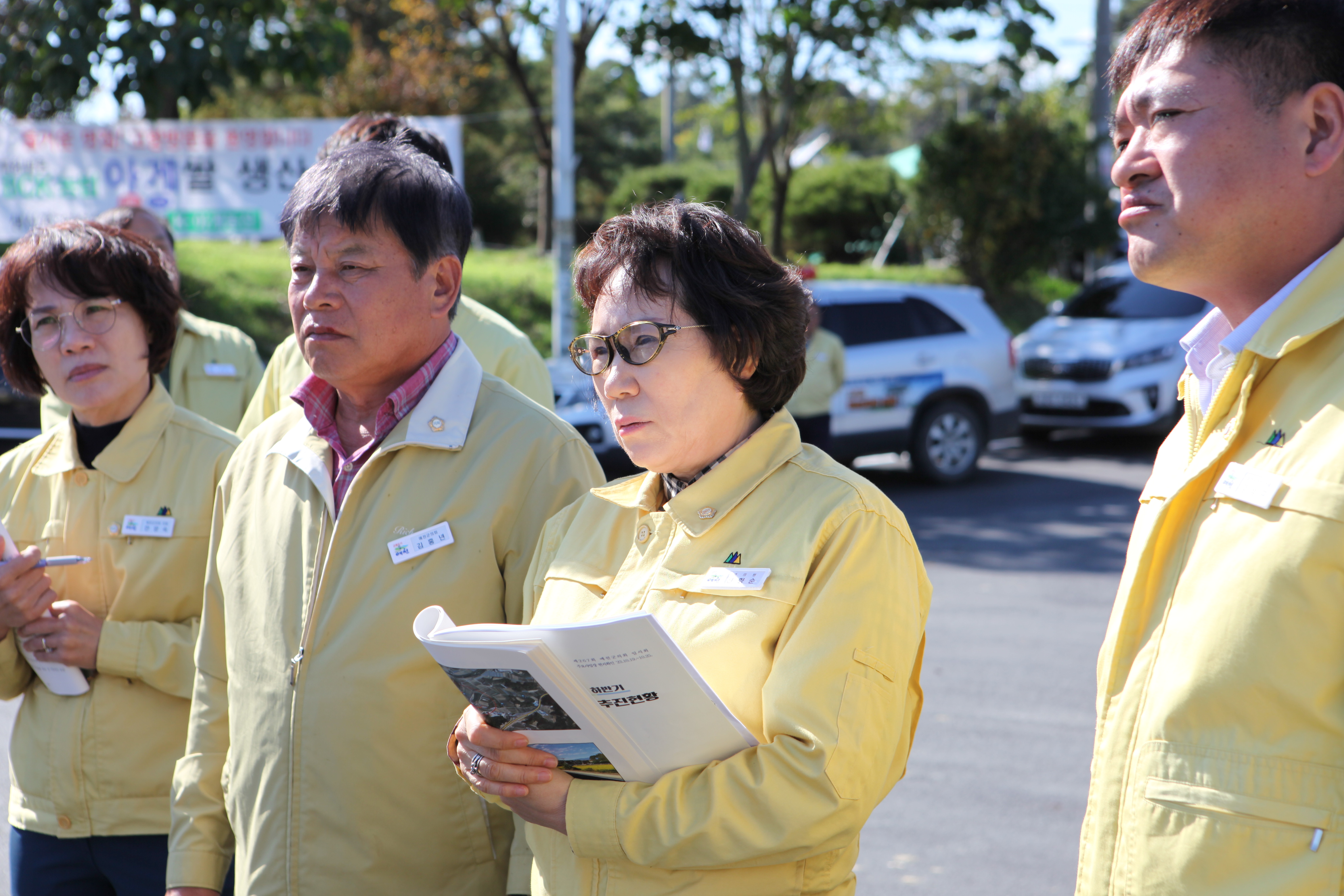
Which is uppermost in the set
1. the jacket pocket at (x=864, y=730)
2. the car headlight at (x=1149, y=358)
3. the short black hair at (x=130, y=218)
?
the short black hair at (x=130, y=218)

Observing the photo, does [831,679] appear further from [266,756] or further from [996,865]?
[996,865]

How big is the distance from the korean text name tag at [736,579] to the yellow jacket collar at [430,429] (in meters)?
0.62

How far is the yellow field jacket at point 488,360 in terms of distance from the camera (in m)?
3.24

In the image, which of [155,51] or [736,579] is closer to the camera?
[736,579]

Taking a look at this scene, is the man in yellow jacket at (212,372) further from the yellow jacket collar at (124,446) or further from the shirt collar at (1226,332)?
the shirt collar at (1226,332)

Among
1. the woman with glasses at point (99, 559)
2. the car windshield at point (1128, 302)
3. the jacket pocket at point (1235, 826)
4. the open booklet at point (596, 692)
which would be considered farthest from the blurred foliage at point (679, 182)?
the jacket pocket at point (1235, 826)

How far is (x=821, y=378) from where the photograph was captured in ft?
30.7

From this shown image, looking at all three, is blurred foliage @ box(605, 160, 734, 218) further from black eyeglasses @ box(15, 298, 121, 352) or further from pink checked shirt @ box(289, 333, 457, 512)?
pink checked shirt @ box(289, 333, 457, 512)

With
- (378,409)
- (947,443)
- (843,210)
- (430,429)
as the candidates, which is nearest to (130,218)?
(378,409)

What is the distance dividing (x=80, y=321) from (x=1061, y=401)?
37.8ft

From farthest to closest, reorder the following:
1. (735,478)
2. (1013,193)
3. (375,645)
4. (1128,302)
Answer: (1013,193)
(1128,302)
(375,645)
(735,478)

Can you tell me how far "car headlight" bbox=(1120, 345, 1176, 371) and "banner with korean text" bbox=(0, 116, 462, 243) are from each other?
722 cm

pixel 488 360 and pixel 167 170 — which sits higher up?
pixel 167 170

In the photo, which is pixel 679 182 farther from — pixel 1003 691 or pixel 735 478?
pixel 735 478
